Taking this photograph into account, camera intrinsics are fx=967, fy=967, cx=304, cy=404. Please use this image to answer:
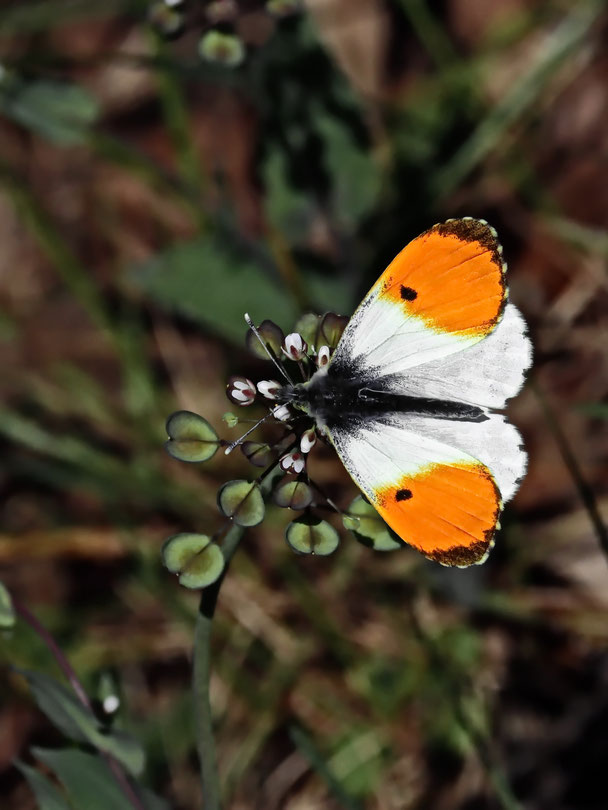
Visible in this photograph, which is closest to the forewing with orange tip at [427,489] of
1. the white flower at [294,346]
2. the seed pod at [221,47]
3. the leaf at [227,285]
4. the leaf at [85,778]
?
the white flower at [294,346]

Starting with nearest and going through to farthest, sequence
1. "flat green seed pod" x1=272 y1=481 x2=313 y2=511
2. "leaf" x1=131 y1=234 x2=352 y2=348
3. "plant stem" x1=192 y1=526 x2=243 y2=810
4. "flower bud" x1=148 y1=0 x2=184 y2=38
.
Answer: "flat green seed pod" x1=272 y1=481 x2=313 y2=511 → "plant stem" x1=192 y1=526 x2=243 y2=810 → "flower bud" x1=148 y1=0 x2=184 y2=38 → "leaf" x1=131 y1=234 x2=352 y2=348

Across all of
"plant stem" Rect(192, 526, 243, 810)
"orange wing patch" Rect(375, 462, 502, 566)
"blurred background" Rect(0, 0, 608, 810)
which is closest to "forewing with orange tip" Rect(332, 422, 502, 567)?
"orange wing patch" Rect(375, 462, 502, 566)

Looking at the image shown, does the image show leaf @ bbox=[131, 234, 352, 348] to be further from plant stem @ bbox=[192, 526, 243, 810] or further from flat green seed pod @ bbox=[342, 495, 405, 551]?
plant stem @ bbox=[192, 526, 243, 810]

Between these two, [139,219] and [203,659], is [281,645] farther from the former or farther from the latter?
[139,219]

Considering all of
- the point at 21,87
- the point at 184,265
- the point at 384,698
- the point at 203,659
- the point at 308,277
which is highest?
the point at 21,87

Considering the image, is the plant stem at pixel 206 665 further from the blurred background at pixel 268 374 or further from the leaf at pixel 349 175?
the leaf at pixel 349 175

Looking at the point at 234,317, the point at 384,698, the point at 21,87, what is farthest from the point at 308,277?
the point at 384,698
